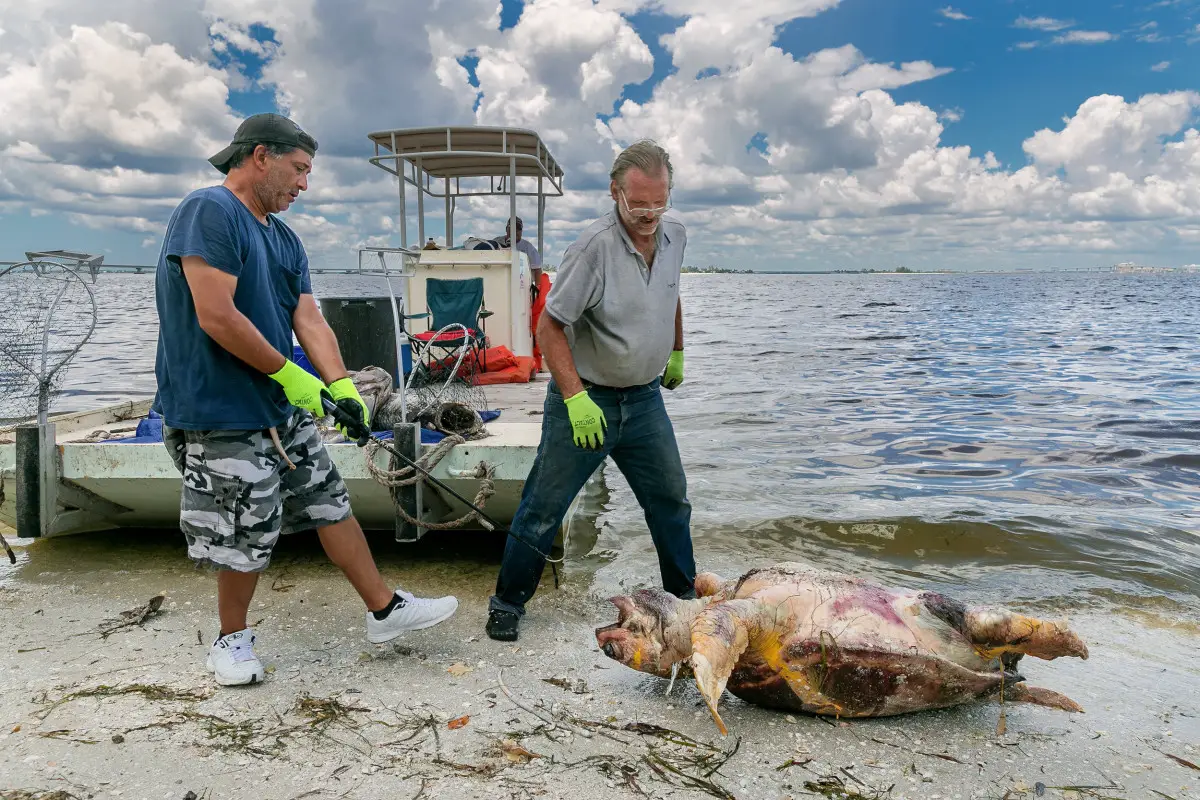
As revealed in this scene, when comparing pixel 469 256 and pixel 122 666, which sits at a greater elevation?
pixel 469 256

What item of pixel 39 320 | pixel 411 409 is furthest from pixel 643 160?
pixel 39 320

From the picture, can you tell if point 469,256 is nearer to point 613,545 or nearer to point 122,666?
point 613,545

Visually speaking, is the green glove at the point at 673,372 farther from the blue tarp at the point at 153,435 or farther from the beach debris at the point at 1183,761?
the beach debris at the point at 1183,761

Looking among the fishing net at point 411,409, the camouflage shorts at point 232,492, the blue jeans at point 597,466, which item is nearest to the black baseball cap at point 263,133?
the camouflage shorts at point 232,492

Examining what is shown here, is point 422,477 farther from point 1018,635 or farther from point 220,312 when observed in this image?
point 1018,635

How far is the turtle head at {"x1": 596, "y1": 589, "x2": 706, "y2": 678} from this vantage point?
3326 mm

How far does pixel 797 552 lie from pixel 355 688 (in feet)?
12.8

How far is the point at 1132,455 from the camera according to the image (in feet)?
31.8

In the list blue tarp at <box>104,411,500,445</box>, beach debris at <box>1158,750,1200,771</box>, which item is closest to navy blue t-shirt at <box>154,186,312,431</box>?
blue tarp at <box>104,411,500,445</box>

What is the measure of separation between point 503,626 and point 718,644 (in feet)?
4.37

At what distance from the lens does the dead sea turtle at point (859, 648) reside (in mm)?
3111

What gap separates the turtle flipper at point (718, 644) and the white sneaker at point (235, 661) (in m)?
1.77

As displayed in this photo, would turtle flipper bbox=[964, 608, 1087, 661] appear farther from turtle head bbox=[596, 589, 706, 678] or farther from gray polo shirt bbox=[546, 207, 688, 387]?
gray polo shirt bbox=[546, 207, 688, 387]

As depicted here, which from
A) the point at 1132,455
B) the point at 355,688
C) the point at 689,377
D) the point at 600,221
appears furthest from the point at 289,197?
the point at 689,377
